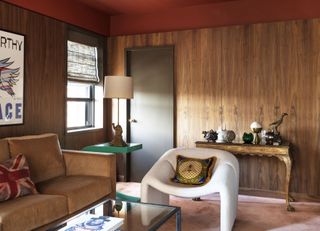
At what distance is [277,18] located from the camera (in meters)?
4.17

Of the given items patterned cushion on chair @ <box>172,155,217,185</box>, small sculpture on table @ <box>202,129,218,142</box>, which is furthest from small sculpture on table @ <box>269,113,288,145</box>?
patterned cushion on chair @ <box>172,155,217,185</box>

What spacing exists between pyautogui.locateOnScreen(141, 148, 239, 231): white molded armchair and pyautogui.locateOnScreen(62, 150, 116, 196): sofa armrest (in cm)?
45

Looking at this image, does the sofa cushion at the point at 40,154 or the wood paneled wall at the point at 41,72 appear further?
the wood paneled wall at the point at 41,72

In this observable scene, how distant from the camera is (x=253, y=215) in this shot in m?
3.49

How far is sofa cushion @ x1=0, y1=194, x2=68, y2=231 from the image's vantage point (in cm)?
220

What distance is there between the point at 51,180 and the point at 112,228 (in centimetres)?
137

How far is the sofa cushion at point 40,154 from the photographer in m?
3.06

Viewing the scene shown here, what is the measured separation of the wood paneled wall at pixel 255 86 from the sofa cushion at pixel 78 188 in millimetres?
1767

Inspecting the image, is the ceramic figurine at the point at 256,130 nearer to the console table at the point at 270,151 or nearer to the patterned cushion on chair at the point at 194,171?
the console table at the point at 270,151

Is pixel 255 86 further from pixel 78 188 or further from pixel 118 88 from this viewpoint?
pixel 78 188

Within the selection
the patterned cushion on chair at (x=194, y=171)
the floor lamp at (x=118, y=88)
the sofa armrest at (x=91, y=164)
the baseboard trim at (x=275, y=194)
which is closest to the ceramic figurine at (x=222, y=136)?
the baseboard trim at (x=275, y=194)

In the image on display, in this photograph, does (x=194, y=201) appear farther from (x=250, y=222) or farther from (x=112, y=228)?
(x=112, y=228)

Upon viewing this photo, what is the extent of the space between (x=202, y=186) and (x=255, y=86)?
6.13ft

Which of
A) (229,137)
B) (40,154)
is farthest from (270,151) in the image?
(40,154)
